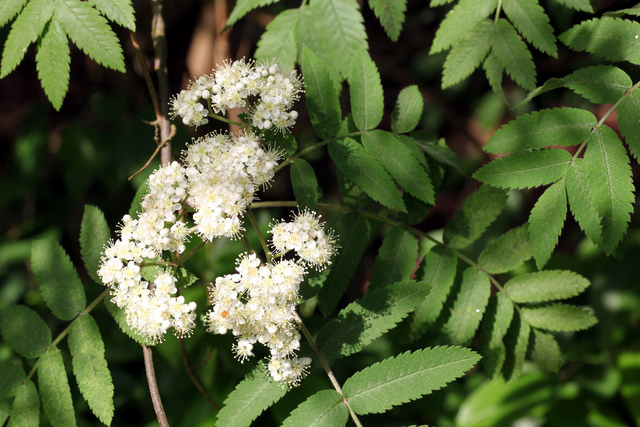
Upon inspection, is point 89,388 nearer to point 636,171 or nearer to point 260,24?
point 260,24

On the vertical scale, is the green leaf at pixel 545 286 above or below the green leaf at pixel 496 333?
above

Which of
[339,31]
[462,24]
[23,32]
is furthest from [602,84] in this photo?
[23,32]

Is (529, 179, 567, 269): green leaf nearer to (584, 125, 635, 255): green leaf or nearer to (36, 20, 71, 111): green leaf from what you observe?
(584, 125, 635, 255): green leaf

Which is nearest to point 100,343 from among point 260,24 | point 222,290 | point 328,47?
point 222,290

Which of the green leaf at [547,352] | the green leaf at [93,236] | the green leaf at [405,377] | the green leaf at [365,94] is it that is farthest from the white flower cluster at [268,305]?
the green leaf at [547,352]

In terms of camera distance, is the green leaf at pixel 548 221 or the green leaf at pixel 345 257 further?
the green leaf at pixel 345 257

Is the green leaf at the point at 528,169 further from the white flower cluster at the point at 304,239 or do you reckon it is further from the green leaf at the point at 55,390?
the green leaf at the point at 55,390
